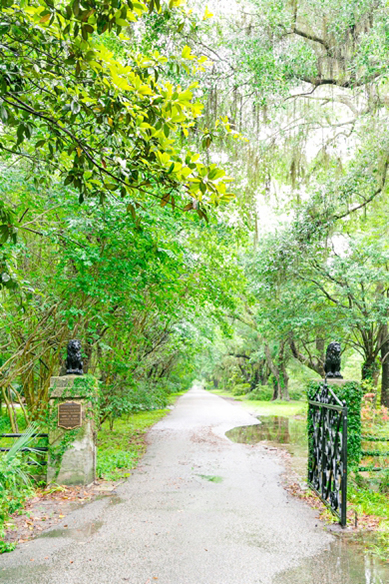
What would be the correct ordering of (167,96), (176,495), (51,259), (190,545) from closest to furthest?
(167,96)
(190,545)
(176,495)
(51,259)

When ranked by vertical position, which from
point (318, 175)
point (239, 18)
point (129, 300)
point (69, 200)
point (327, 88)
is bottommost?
point (129, 300)

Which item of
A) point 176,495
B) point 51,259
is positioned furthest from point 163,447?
point 51,259

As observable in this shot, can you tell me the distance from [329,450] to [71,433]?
3896 mm

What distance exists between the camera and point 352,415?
7.00 metres

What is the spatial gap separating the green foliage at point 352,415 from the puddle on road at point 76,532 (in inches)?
146

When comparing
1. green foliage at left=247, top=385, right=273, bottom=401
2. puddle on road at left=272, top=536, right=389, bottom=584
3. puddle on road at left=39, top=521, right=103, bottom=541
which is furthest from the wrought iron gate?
green foliage at left=247, top=385, right=273, bottom=401

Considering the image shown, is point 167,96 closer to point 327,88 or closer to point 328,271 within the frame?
point 327,88

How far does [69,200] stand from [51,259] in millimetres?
2268

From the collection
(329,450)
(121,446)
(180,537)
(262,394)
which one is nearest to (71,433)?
(180,537)

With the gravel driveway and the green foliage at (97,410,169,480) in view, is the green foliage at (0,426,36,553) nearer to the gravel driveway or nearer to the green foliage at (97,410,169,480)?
the gravel driveway

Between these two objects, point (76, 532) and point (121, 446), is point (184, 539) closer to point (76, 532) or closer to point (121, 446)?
point (76, 532)

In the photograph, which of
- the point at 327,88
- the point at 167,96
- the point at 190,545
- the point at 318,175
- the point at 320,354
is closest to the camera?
the point at 167,96

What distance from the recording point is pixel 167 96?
3.15 meters

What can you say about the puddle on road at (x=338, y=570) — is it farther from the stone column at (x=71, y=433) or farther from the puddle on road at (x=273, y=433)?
the puddle on road at (x=273, y=433)
